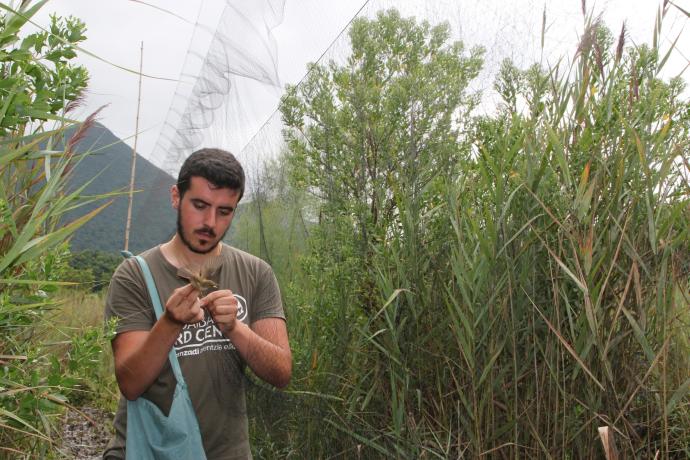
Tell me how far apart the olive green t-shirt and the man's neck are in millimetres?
26

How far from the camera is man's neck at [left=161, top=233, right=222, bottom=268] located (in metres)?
2.39

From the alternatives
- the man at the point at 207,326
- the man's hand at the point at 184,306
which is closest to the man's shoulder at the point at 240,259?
the man at the point at 207,326

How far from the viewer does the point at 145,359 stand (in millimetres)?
2049

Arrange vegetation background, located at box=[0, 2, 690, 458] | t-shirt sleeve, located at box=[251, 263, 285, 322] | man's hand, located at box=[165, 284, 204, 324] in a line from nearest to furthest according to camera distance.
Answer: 1. vegetation background, located at box=[0, 2, 690, 458]
2. man's hand, located at box=[165, 284, 204, 324]
3. t-shirt sleeve, located at box=[251, 263, 285, 322]

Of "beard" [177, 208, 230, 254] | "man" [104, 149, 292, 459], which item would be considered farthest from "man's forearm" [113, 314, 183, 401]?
"beard" [177, 208, 230, 254]

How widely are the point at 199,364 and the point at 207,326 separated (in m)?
0.14

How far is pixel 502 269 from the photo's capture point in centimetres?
211

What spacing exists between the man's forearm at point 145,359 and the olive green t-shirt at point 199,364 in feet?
0.34

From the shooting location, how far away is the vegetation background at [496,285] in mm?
1660

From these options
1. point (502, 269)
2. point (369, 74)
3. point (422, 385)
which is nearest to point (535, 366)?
point (502, 269)

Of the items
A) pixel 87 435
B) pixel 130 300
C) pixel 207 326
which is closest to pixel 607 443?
pixel 207 326

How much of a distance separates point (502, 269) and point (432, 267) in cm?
43

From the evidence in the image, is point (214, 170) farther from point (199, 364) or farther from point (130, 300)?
point (199, 364)

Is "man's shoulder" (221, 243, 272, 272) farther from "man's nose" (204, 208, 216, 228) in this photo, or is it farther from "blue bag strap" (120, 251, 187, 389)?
"blue bag strap" (120, 251, 187, 389)
